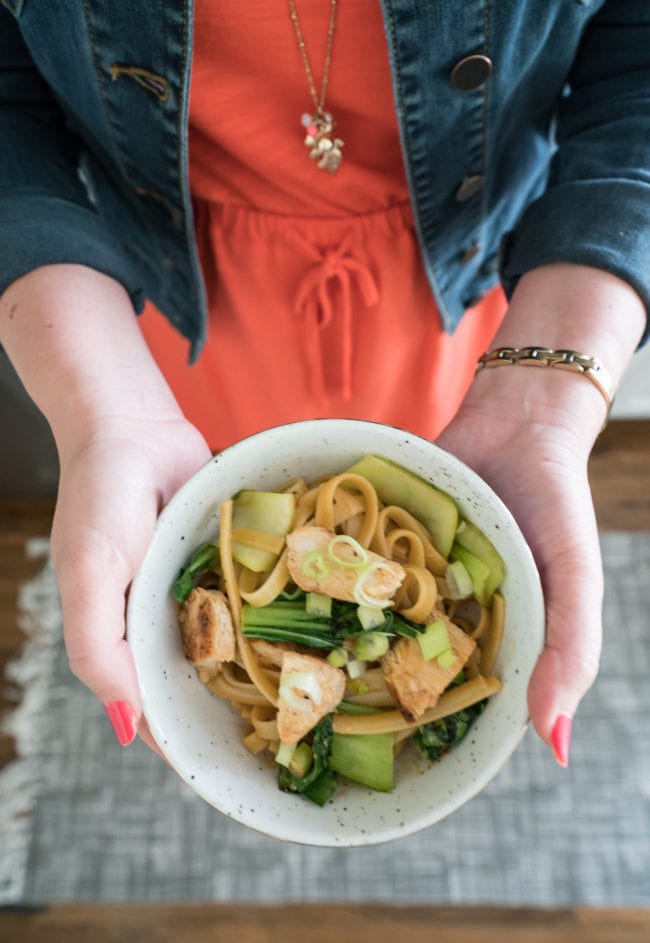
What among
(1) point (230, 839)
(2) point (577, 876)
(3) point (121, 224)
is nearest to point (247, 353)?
(3) point (121, 224)

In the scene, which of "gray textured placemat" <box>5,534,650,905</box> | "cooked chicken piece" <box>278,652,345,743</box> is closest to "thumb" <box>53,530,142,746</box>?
"cooked chicken piece" <box>278,652,345,743</box>

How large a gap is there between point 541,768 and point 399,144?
3.76 feet

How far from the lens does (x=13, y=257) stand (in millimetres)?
774

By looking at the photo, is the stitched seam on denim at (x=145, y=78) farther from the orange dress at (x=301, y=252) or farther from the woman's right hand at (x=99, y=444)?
the woman's right hand at (x=99, y=444)

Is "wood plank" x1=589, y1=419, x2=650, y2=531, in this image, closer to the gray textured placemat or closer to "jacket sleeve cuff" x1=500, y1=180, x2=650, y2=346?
the gray textured placemat

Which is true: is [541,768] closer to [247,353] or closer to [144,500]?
[247,353]

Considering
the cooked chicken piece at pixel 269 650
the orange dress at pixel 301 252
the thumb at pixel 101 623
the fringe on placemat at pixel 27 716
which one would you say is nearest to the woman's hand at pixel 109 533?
the thumb at pixel 101 623

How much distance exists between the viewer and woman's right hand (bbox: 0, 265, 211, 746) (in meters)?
0.64

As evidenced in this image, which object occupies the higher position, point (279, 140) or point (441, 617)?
point (279, 140)

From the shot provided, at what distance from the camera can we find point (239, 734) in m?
0.73

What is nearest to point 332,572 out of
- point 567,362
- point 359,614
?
point 359,614

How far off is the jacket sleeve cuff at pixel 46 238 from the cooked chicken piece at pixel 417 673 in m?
0.50

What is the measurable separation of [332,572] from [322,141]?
450mm

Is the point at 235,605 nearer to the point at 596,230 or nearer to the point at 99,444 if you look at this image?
the point at 99,444
